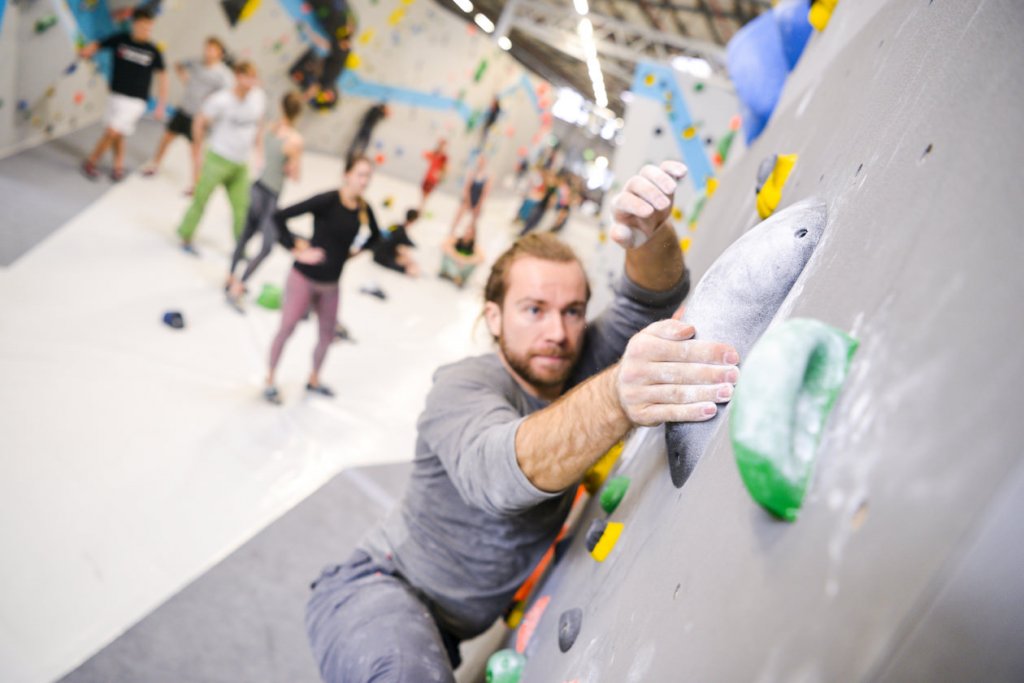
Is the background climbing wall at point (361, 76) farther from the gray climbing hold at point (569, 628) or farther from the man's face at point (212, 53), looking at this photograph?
the gray climbing hold at point (569, 628)

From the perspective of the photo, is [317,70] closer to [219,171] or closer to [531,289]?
[219,171]

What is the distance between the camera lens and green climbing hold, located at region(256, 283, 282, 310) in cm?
409

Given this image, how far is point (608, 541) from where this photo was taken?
907mm

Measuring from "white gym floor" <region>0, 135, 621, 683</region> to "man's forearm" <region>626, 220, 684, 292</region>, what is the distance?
1.51 meters

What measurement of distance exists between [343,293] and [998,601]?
198 inches

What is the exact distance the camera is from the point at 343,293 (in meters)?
5.05

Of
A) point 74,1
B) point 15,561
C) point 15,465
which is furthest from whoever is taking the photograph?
point 74,1

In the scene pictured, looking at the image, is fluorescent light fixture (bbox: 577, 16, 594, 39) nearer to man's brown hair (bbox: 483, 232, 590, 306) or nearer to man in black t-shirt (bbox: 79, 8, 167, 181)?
man in black t-shirt (bbox: 79, 8, 167, 181)

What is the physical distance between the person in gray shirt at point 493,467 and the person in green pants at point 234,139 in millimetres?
3240

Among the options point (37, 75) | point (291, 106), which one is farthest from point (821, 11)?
point (37, 75)

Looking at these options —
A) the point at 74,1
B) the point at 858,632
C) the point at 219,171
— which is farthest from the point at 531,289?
the point at 74,1

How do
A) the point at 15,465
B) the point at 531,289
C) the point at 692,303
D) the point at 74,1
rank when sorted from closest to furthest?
the point at 692,303 → the point at 531,289 → the point at 15,465 → the point at 74,1

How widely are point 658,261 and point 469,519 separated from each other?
2.13 ft

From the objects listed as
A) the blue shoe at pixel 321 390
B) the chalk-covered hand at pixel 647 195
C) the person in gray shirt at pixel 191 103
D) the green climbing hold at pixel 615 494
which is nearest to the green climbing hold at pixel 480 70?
the person in gray shirt at pixel 191 103
